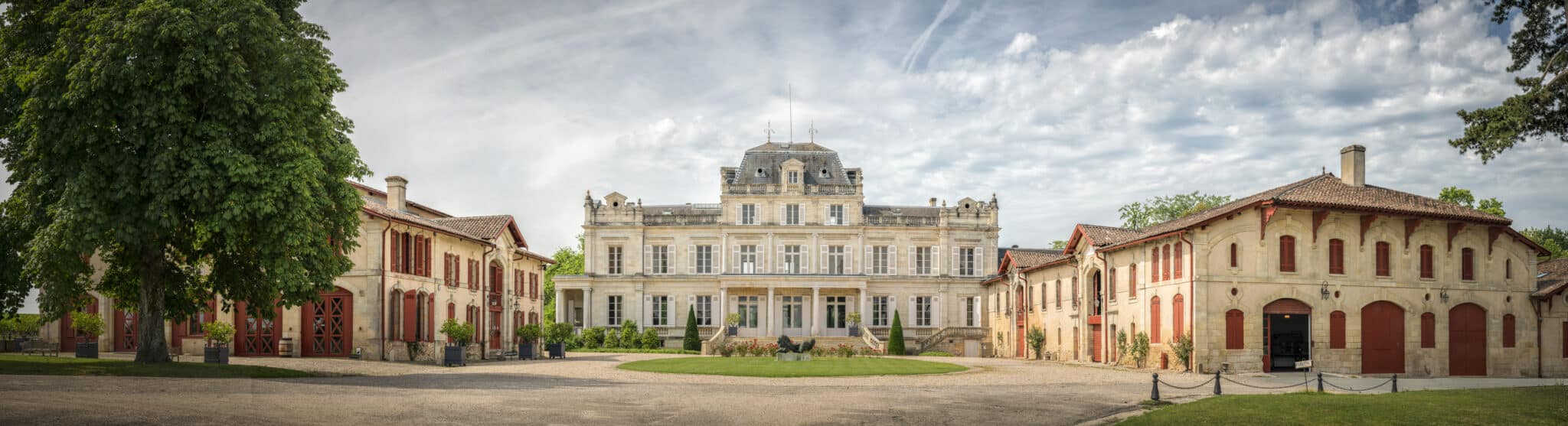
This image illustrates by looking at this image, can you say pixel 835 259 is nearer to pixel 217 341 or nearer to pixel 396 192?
pixel 396 192

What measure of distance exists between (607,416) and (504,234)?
95.3ft

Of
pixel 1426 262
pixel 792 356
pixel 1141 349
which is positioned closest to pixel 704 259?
pixel 792 356

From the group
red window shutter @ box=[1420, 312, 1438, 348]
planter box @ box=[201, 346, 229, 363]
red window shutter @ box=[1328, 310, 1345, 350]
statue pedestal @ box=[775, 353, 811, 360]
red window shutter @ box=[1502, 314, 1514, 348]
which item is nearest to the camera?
planter box @ box=[201, 346, 229, 363]

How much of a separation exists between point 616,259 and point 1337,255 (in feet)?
130

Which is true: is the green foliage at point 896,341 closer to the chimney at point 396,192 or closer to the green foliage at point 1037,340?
the green foliage at point 1037,340

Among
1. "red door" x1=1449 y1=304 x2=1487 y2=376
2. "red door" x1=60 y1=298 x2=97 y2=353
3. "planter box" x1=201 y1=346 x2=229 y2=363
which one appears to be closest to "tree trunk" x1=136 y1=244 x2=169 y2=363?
"planter box" x1=201 y1=346 x2=229 y2=363

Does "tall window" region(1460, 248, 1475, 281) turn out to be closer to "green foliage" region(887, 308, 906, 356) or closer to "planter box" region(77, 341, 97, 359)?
"green foliage" region(887, 308, 906, 356)

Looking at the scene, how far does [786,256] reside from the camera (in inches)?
2425

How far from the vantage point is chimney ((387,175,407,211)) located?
38438 millimetres

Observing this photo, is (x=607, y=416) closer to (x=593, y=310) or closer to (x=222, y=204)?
(x=222, y=204)

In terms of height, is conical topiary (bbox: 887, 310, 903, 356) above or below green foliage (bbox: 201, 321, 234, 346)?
below

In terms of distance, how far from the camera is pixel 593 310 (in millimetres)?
61969

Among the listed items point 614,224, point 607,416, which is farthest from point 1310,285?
point 614,224

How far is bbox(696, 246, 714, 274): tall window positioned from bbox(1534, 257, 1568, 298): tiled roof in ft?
126
